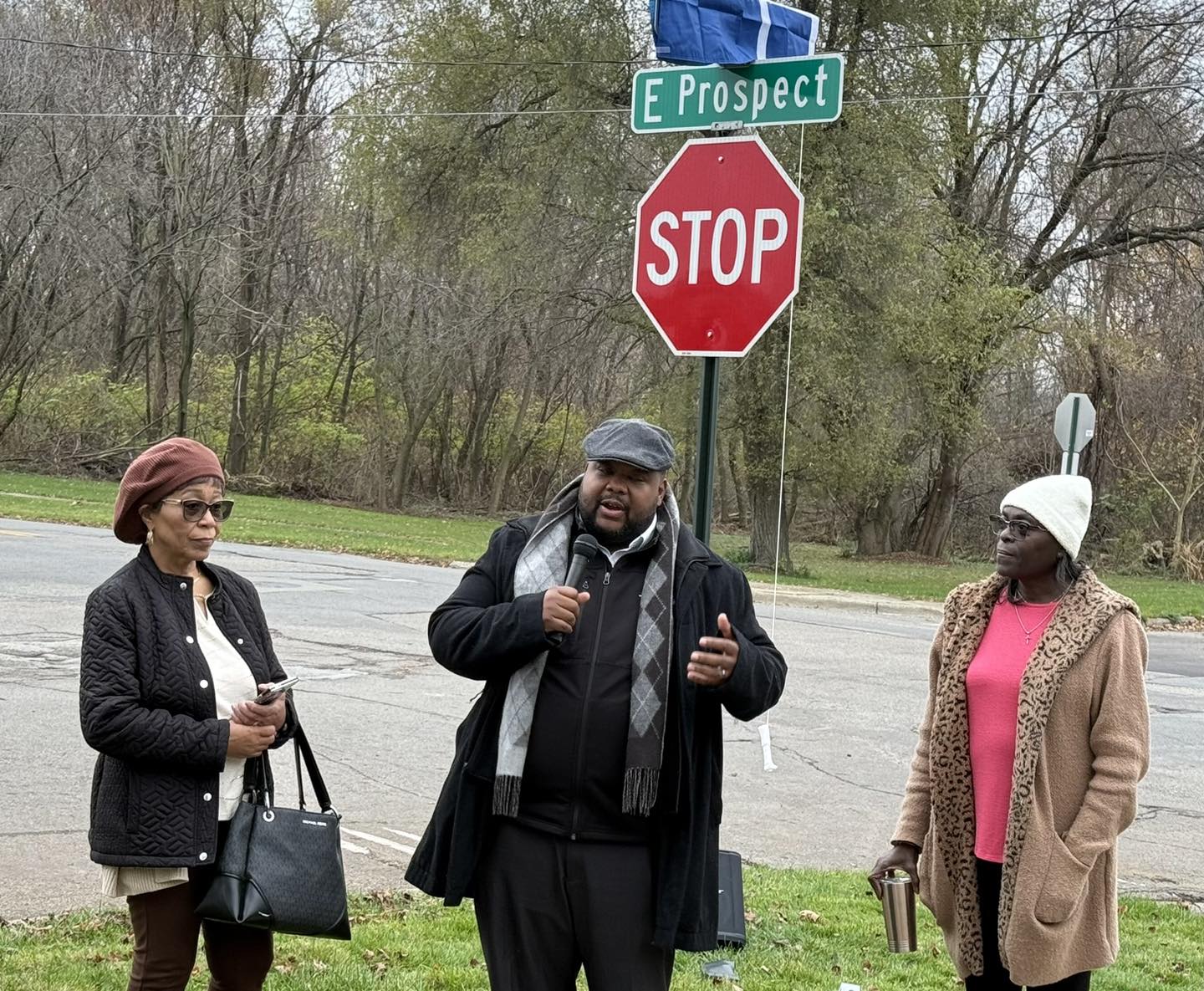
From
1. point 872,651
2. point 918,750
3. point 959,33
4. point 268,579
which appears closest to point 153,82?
point 959,33

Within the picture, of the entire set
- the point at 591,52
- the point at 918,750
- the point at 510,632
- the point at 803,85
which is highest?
the point at 591,52

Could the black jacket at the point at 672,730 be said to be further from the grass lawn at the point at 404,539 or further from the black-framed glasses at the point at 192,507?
the grass lawn at the point at 404,539

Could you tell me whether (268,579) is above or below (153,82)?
Answer: below

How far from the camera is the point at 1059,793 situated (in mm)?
3824

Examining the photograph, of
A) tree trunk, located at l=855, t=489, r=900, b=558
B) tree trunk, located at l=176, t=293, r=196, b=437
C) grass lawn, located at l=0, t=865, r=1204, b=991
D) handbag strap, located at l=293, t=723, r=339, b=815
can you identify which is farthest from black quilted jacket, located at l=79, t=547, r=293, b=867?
tree trunk, located at l=176, t=293, r=196, b=437

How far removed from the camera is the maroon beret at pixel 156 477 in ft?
12.8

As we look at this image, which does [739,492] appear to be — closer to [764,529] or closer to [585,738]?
[764,529]

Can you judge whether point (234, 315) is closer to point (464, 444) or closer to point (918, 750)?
point (464, 444)

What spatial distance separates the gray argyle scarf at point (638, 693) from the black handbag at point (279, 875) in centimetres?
56

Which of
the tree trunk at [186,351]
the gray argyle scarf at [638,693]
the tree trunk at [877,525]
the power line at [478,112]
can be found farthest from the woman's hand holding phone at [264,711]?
the tree trunk at [186,351]

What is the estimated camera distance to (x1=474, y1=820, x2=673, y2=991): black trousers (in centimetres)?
356

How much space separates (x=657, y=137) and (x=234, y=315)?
68.2ft

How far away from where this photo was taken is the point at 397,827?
7.37 m

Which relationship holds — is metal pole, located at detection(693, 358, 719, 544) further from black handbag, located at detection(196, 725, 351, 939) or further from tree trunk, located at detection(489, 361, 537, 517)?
tree trunk, located at detection(489, 361, 537, 517)
